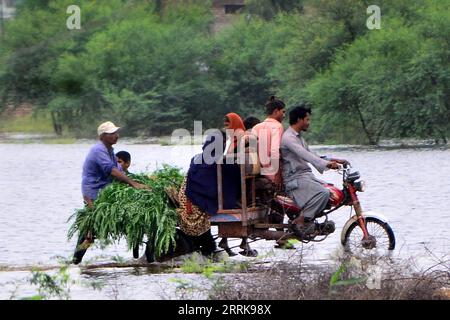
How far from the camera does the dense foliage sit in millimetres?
47812

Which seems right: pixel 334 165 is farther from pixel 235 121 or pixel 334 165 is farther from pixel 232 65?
pixel 232 65

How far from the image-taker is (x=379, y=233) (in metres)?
13.1

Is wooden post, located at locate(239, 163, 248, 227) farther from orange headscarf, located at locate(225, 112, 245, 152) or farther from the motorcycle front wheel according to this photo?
the motorcycle front wheel

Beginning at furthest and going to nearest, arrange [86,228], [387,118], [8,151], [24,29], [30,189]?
[24,29] → [8,151] → [387,118] → [30,189] → [86,228]

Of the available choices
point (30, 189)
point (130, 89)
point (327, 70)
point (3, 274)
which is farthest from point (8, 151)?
point (3, 274)

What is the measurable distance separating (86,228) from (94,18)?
50.9 metres

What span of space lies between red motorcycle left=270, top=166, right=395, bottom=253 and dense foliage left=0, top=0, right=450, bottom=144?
33.0 m

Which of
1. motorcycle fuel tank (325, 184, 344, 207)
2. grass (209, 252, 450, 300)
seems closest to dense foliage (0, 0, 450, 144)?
motorcycle fuel tank (325, 184, 344, 207)

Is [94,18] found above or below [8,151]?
above

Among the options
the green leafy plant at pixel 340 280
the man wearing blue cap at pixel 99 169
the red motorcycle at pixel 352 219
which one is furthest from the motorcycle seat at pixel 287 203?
the green leafy plant at pixel 340 280

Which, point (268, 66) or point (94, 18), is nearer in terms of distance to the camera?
point (268, 66)

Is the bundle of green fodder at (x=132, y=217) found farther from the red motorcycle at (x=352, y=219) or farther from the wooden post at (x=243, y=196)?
the red motorcycle at (x=352, y=219)

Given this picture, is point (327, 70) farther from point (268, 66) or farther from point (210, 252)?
point (210, 252)

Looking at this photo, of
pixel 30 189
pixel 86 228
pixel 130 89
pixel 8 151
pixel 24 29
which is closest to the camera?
pixel 86 228
